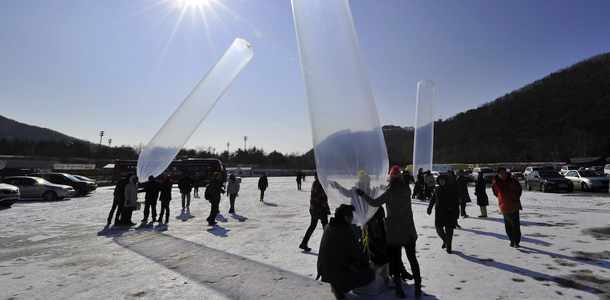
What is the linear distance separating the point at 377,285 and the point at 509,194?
4.06m

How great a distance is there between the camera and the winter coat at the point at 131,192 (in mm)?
9016

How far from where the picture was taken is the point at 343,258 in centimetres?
344

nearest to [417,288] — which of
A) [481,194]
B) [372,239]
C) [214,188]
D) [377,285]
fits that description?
[377,285]

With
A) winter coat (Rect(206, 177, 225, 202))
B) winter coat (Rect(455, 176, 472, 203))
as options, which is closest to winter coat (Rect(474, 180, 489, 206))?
winter coat (Rect(455, 176, 472, 203))

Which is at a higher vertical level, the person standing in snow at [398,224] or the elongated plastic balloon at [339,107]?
the elongated plastic balloon at [339,107]

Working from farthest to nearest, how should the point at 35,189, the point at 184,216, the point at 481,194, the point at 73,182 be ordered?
the point at 73,182, the point at 35,189, the point at 184,216, the point at 481,194

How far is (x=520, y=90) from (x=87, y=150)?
529ft

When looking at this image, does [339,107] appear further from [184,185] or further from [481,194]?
[184,185]

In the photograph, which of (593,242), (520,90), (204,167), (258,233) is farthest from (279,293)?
(520,90)

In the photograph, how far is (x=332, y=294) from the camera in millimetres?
3850

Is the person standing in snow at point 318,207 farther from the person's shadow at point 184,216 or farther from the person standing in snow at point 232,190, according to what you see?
the person standing in snow at point 232,190

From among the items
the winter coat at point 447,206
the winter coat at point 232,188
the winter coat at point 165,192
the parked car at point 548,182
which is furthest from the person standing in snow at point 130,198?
the parked car at point 548,182

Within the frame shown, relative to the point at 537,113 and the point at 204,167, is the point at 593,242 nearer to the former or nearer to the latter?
the point at 204,167

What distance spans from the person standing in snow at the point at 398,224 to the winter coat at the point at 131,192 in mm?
8004
